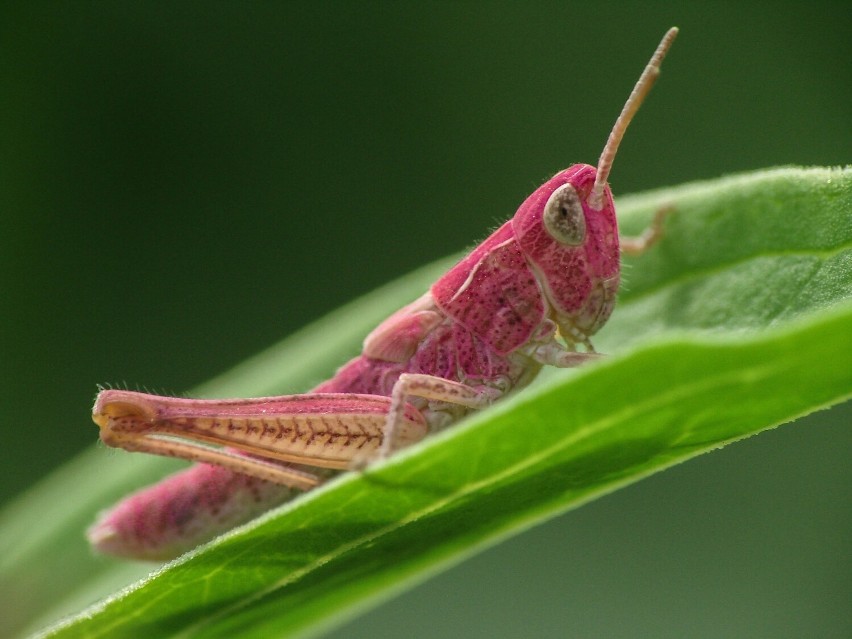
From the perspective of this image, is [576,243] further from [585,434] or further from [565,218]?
[585,434]

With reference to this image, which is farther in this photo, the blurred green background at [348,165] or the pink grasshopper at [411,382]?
the blurred green background at [348,165]

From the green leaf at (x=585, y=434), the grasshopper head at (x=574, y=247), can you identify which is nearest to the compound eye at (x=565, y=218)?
the grasshopper head at (x=574, y=247)

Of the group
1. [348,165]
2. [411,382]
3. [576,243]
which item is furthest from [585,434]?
[348,165]

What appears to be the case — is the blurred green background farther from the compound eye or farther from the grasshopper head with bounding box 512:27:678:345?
the compound eye

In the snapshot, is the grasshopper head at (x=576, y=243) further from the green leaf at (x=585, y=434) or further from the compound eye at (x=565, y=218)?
the green leaf at (x=585, y=434)

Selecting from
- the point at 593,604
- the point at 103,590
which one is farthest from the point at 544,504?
the point at 593,604

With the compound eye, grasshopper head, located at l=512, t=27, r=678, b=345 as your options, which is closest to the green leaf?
grasshopper head, located at l=512, t=27, r=678, b=345
